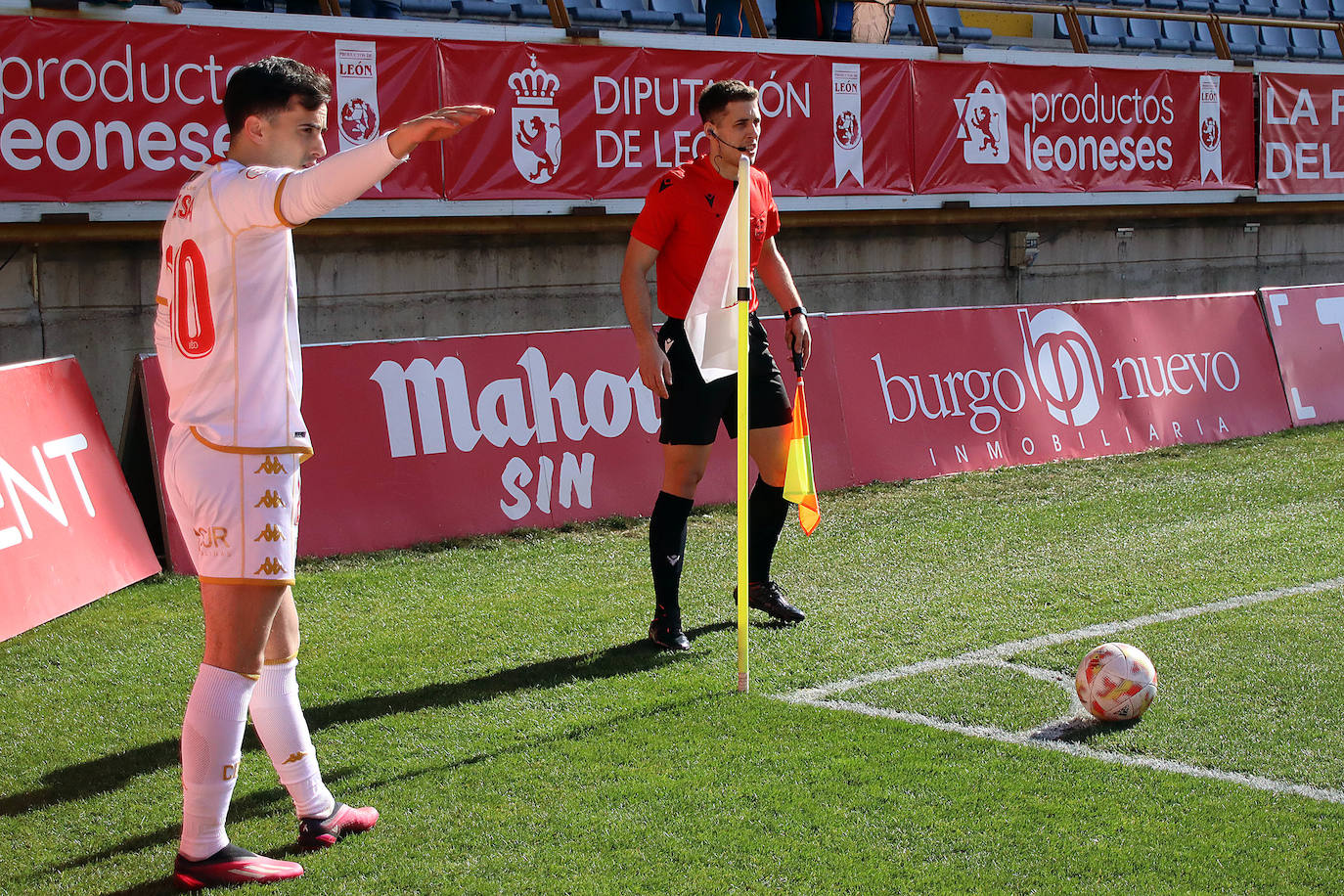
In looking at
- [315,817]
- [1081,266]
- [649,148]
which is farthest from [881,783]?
[1081,266]

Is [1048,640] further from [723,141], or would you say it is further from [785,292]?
[723,141]

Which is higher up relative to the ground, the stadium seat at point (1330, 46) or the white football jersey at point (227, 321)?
the stadium seat at point (1330, 46)

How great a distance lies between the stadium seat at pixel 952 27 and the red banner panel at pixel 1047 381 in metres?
5.28

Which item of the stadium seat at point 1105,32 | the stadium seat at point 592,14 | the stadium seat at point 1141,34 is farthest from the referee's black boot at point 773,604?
the stadium seat at point 1141,34

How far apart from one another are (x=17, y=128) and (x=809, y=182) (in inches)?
242

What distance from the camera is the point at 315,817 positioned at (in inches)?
150

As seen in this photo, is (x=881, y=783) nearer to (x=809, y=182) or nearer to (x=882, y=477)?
(x=882, y=477)

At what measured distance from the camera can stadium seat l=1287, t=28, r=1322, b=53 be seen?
63.0 ft

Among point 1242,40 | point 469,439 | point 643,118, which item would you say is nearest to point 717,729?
point 469,439

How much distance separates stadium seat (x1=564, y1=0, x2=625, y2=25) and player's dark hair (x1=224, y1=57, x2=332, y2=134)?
9912 millimetres

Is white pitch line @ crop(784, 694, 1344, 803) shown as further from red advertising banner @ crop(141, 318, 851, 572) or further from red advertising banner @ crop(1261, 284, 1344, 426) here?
red advertising banner @ crop(1261, 284, 1344, 426)

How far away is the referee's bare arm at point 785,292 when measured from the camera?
602 cm

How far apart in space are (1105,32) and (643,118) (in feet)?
30.7

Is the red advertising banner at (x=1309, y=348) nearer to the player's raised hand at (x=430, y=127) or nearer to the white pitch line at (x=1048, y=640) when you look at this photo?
the white pitch line at (x=1048, y=640)
